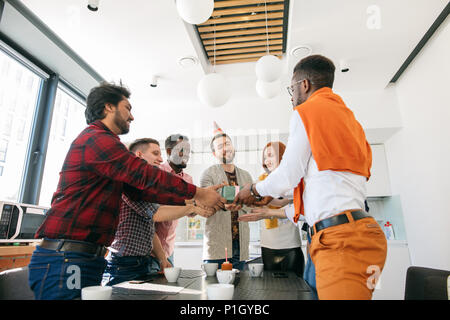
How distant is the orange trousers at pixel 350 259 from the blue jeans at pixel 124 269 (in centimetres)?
75

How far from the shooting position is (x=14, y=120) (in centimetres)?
242

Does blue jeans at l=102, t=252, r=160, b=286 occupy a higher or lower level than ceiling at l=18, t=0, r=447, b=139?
lower

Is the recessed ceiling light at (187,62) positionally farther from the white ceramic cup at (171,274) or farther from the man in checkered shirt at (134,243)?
the white ceramic cup at (171,274)

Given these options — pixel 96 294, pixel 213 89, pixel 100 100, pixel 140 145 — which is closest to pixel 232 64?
pixel 213 89

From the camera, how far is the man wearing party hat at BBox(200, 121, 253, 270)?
186 centimetres

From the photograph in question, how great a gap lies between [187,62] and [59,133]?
1.54m

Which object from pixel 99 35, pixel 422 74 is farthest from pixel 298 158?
pixel 422 74

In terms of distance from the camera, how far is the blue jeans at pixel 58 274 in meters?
0.90

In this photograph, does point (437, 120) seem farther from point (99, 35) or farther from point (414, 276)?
point (99, 35)

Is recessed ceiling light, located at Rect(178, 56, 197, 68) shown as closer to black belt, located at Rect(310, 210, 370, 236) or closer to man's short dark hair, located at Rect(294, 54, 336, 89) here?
man's short dark hair, located at Rect(294, 54, 336, 89)

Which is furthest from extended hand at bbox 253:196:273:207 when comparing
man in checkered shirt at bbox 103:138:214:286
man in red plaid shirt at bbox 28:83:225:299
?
man in red plaid shirt at bbox 28:83:225:299

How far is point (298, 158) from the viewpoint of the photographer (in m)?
0.97

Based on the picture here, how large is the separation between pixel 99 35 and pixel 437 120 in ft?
9.45

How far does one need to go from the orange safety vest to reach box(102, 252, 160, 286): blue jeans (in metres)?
0.88
